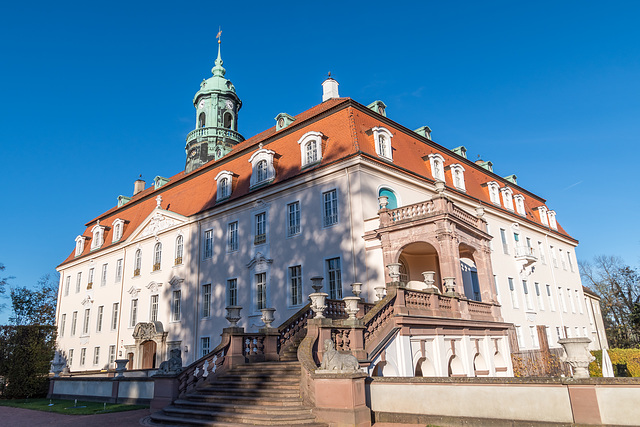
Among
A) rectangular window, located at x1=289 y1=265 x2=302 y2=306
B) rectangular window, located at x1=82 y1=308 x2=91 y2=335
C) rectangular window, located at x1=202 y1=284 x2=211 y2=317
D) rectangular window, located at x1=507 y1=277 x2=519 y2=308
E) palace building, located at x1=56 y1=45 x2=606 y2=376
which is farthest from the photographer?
rectangular window, located at x1=82 y1=308 x2=91 y2=335

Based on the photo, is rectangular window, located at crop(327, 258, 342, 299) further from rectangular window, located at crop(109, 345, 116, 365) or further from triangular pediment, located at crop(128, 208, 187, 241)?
rectangular window, located at crop(109, 345, 116, 365)

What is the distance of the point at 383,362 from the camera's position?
12.7 meters

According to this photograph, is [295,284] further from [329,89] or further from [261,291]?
[329,89]

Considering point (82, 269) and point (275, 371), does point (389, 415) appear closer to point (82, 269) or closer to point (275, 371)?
point (275, 371)

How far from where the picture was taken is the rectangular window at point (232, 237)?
24.3m

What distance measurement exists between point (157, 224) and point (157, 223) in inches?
2.8

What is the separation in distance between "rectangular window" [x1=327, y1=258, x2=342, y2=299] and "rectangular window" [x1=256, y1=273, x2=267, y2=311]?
13.6 ft

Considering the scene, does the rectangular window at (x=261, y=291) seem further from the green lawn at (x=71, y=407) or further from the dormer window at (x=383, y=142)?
the dormer window at (x=383, y=142)

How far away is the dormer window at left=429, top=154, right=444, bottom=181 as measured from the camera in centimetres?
2420

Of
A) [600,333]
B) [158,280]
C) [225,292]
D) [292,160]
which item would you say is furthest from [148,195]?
[600,333]

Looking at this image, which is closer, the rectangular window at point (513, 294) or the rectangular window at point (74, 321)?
the rectangular window at point (513, 294)

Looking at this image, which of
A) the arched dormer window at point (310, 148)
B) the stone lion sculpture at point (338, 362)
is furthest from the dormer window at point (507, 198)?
the stone lion sculpture at point (338, 362)

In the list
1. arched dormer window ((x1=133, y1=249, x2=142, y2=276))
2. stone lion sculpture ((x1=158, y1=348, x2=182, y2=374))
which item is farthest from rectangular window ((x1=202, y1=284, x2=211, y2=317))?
stone lion sculpture ((x1=158, y1=348, x2=182, y2=374))

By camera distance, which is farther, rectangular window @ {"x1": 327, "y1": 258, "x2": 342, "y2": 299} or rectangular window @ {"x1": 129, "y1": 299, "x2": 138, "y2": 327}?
rectangular window @ {"x1": 129, "y1": 299, "x2": 138, "y2": 327}
